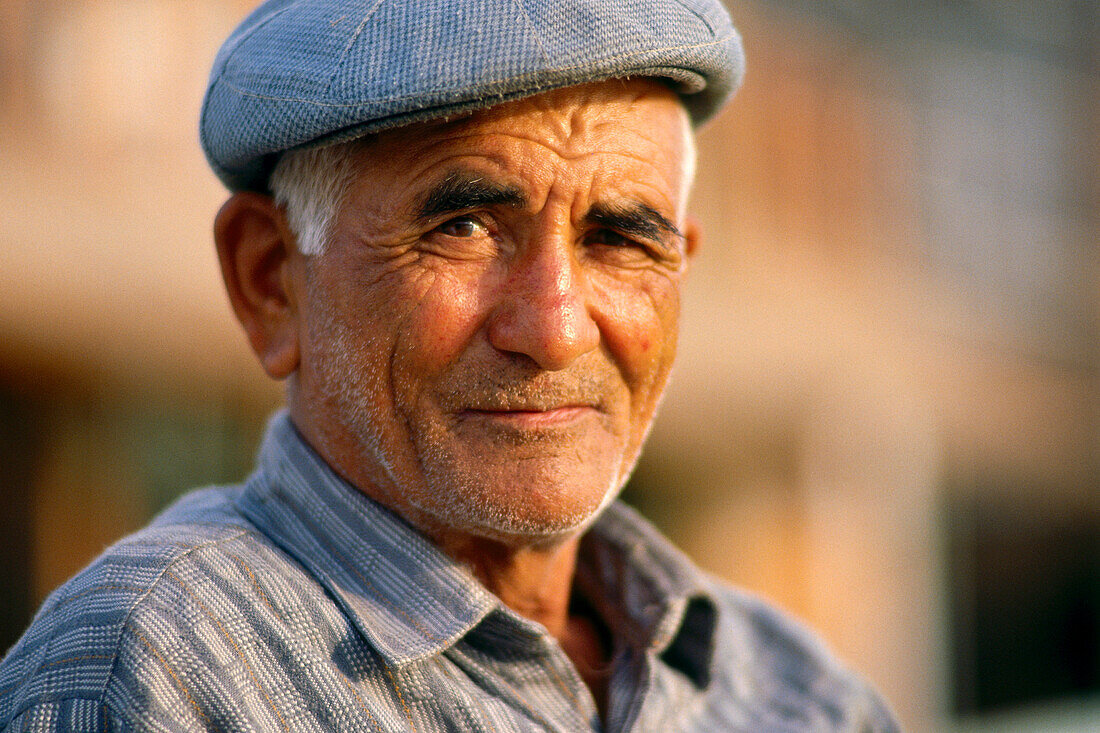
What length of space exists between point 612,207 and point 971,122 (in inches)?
390

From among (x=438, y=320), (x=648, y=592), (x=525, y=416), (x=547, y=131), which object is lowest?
(x=648, y=592)

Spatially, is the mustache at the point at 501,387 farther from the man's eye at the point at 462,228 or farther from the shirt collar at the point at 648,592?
the shirt collar at the point at 648,592

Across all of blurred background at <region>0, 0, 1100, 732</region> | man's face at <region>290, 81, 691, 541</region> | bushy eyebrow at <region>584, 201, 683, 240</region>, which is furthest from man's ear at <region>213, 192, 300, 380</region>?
blurred background at <region>0, 0, 1100, 732</region>

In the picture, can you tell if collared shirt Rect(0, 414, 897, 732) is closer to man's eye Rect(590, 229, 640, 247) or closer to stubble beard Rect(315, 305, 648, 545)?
stubble beard Rect(315, 305, 648, 545)

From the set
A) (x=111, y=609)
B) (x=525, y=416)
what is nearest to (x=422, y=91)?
(x=525, y=416)

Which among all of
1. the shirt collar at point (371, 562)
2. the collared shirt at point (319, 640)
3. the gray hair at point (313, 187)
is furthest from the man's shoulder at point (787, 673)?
the gray hair at point (313, 187)

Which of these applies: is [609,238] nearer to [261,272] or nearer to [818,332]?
[261,272]

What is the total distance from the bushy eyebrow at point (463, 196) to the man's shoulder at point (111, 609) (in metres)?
0.63

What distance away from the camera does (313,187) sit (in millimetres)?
1791

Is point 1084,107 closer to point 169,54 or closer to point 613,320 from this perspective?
point 169,54

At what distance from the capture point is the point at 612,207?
5.85ft

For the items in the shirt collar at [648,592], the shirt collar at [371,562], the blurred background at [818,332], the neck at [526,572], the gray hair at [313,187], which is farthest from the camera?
the blurred background at [818,332]

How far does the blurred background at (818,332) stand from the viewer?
4.59 metres

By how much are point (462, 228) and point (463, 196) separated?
0.21ft
